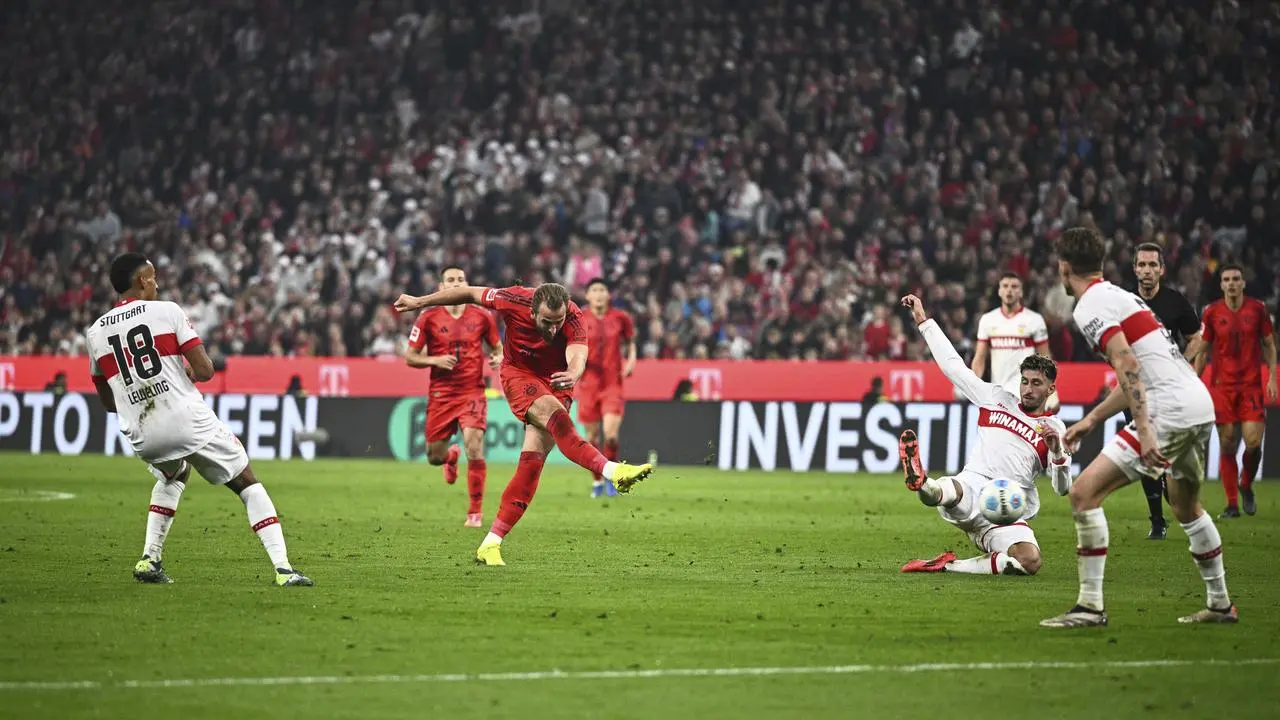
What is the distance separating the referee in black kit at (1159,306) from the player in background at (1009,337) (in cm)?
236

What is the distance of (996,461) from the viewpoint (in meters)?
11.7

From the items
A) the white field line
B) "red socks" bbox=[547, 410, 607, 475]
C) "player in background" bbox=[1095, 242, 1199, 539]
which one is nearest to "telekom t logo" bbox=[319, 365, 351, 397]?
"player in background" bbox=[1095, 242, 1199, 539]

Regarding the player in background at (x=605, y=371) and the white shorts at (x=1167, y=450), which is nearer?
the white shorts at (x=1167, y=450)

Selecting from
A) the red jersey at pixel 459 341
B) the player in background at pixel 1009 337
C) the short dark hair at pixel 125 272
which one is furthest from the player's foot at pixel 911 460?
the player in background at pixel 1009 337

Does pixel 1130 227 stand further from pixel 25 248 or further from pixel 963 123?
pixel 25 248

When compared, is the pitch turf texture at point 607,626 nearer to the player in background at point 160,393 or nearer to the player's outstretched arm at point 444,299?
the player in background at point 160,393

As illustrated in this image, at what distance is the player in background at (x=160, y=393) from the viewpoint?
1007 centimetres

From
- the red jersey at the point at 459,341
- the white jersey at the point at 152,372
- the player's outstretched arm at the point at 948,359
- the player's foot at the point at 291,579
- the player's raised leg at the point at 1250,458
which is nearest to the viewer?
the white jersey at the point at 152,372

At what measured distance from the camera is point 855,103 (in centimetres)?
3234

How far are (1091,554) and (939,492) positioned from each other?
8.02 ft

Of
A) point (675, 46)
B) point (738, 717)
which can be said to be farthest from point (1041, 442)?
point (675, 46)

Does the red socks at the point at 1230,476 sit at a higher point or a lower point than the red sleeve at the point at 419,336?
lower

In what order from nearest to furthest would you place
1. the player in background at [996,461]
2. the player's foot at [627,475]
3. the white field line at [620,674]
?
the white field line at [620,674], the player's foot at [627,475], the player in background at [996,461]

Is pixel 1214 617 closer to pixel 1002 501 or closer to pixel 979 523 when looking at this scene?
pixel 1002 501
